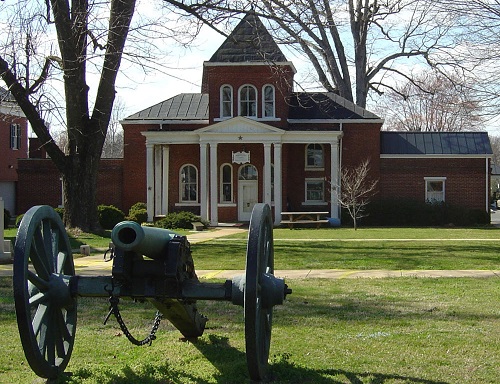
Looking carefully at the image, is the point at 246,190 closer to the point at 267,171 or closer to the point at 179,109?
the point at 267,171

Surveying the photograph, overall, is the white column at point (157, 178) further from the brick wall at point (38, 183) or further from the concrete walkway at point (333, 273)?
the concrete walkway at point (333, 273)

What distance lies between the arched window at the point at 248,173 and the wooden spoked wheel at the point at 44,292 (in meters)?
31.6

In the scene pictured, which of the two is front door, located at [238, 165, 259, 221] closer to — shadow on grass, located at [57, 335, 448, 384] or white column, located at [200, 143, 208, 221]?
white column, located at [200, 143, 208, 221]

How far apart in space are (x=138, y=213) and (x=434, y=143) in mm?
14822

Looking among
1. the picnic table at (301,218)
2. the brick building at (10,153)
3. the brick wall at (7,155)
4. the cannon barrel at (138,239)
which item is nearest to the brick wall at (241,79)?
the picnic table at (301,218)

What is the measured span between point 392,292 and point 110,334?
185 inches

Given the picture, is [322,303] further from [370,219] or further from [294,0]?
[370,219]

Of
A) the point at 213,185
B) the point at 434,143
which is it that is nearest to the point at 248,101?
the point at 213,185

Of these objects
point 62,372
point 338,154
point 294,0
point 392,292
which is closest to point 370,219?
point 338,154

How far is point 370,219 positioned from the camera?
3622cm

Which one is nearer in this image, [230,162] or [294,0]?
[294,0]

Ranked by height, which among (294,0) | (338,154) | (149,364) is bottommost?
(149,364)

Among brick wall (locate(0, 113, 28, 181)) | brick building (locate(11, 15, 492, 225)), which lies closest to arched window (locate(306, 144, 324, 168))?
brick building (locate(11, 15, 492, 225))

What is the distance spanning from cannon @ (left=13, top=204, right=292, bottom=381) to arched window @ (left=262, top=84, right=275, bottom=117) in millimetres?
30711
